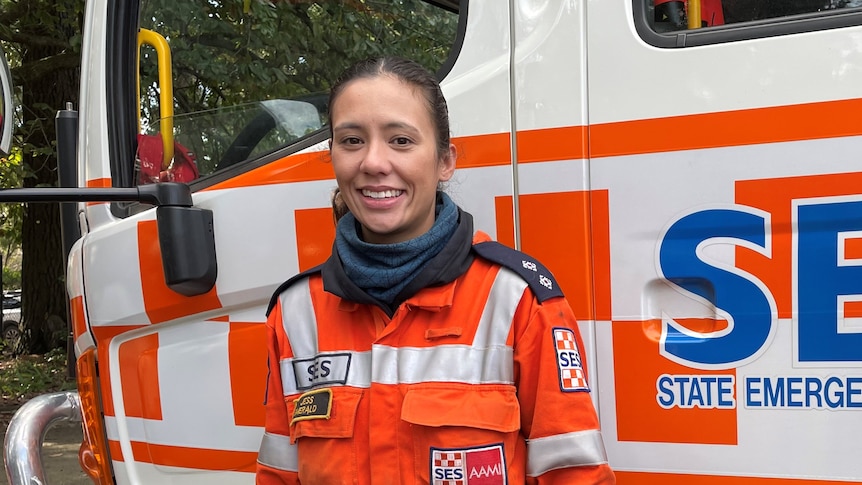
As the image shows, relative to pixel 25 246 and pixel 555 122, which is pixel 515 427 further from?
pixel 25 246

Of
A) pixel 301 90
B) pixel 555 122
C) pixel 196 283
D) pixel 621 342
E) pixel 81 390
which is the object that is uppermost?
pixel 301 90

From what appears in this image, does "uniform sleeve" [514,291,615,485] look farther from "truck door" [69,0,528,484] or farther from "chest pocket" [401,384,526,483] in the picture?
"truck door" [69,0,528,484]

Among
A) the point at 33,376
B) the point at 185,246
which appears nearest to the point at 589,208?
the point at 185,246

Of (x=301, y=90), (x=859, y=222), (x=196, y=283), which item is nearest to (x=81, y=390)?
(x=196, y=283)

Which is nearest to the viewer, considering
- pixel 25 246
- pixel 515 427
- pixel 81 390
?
pixel 515 427

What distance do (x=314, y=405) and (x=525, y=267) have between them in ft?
1.33

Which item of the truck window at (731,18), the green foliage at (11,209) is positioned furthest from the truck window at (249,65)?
the green foliage at (11,209)

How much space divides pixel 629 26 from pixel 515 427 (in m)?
0.76

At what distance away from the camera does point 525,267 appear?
127 cm

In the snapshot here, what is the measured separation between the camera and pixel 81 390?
2.09 meters

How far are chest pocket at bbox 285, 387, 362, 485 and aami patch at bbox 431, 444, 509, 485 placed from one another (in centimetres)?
14

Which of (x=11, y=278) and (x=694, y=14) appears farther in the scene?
(x=11, y=278)

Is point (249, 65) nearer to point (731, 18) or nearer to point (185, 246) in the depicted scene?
point (185, 246)

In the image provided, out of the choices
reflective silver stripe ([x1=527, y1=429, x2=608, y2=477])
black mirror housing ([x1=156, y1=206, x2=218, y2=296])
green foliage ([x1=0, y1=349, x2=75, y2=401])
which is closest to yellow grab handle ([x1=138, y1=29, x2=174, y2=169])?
black mirror housing ([x1=156, y1=206, x2=218, y2=296])
